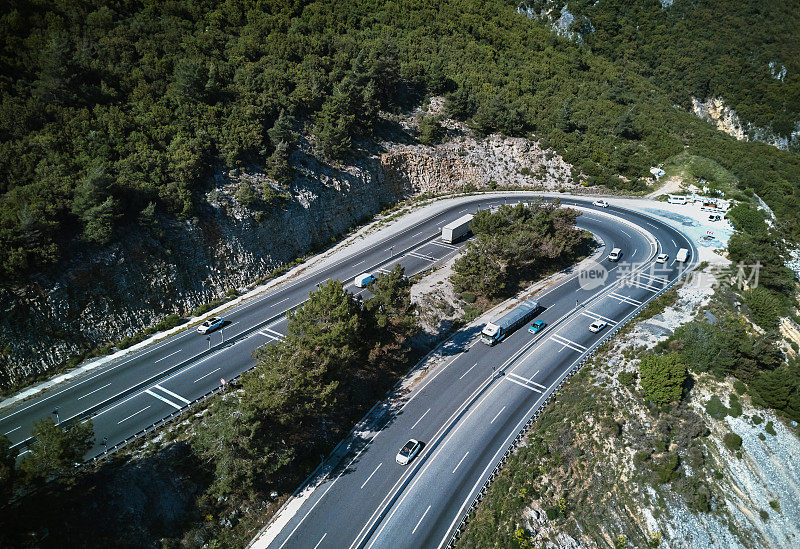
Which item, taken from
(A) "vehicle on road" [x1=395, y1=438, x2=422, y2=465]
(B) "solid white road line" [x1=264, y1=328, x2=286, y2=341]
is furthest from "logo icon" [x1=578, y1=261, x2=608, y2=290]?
(B) "solid white road line" [x1=264, y1=328, x2=286, y2=341]

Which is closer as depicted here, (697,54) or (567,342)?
(567,342)

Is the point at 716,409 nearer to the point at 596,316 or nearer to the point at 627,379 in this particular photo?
the point at 627,379

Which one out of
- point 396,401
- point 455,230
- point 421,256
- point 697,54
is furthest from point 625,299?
point 697,54

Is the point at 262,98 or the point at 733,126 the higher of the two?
the point at 262,98

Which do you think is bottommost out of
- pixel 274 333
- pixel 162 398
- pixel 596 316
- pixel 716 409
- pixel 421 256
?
pixel 716 409

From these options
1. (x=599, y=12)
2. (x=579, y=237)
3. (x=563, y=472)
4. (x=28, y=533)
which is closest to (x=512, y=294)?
(x=579, y=237)

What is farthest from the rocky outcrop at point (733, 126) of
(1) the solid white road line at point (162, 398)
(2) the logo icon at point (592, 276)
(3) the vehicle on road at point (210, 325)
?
(1) the solid white road line at point (162, 398)

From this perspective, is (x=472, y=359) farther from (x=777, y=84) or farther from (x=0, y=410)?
(x=777, y=84)

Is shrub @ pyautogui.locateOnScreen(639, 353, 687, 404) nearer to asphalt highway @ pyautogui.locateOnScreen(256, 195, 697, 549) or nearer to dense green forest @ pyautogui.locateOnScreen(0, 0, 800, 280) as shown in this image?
asphalt highway @ pyautogui.locateOnScreen(256, 195, 697, 549)
